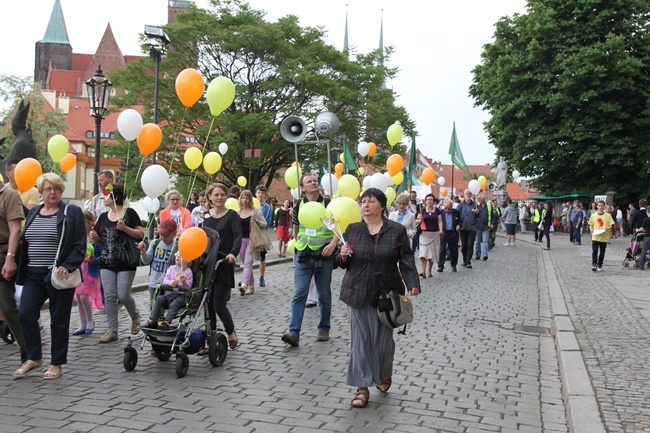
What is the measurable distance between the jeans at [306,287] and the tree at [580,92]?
103ft

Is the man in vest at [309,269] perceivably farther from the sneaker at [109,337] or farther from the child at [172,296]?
the sneaker at [109,337]

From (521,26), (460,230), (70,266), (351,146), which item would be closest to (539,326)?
(70,266)

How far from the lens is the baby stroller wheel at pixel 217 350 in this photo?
6262 millimetres

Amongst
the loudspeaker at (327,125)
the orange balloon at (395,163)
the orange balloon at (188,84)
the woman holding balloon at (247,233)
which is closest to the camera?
the orange balloon at (188,84)

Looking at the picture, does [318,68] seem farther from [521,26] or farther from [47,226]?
[47,226]

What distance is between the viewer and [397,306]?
521 cm

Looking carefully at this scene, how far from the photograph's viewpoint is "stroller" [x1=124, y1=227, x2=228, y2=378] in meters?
6.02

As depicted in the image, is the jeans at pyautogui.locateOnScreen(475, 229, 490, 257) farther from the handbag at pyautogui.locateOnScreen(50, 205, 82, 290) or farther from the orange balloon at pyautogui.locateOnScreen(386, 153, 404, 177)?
the handbag at pyautogui.locateOnScreen(50, 205, 82, 290)

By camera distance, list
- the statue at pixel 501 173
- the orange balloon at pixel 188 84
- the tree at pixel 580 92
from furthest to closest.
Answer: the statue at pixel 501 173 < the tree at pixel 580 92 < the orange balloon at pixel 188 84

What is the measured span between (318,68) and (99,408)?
34.4 metres

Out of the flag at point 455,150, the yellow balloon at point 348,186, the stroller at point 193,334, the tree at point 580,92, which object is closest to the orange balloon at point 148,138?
the stroller at point 193,334

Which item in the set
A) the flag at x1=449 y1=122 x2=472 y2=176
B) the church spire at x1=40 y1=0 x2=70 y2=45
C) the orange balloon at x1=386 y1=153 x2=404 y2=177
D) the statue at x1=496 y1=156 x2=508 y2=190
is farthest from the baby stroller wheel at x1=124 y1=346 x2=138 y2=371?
the church spire at x1=40 y1=0 x2=70 y2=45

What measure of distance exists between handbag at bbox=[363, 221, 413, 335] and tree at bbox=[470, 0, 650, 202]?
3321 cm

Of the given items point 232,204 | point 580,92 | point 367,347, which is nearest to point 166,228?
point 367,347
